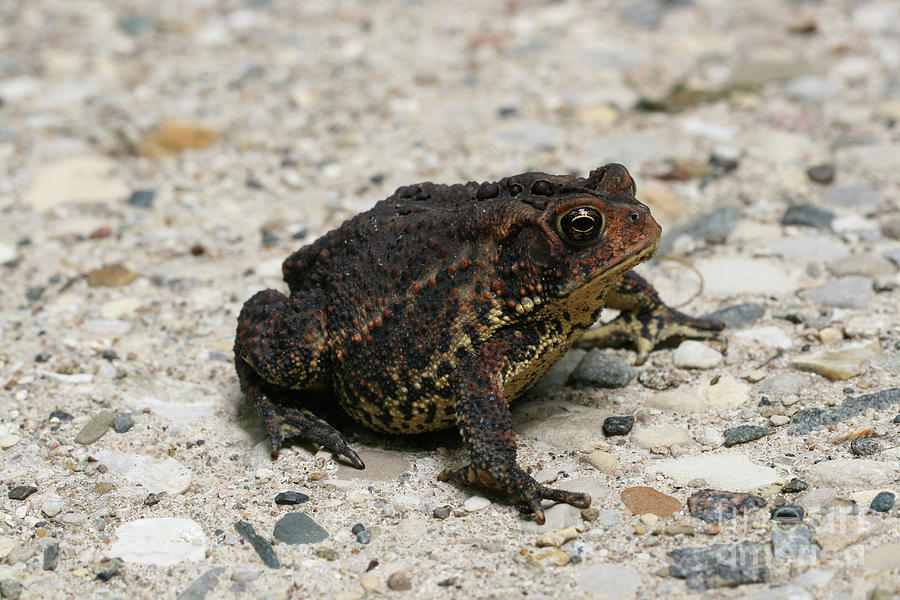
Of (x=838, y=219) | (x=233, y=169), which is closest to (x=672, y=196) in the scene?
(x=838, y=219)

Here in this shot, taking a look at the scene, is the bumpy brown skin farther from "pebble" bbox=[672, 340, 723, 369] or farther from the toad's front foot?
"pebble" bbox=[672, 340, 723, 369]

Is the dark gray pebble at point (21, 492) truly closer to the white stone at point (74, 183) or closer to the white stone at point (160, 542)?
the white stone at point (160, 542)

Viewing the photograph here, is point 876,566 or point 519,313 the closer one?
point 876,566

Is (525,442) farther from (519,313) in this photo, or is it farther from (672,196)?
(672,196)

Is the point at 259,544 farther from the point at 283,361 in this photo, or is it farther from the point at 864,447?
the point at 864,447

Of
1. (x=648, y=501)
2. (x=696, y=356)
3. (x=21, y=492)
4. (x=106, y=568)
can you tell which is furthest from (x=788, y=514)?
(x=21, y=492)

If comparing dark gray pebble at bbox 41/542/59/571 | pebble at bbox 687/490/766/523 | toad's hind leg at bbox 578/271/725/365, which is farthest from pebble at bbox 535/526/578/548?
→ dark gray pebble at bbox 41/542/59/571
